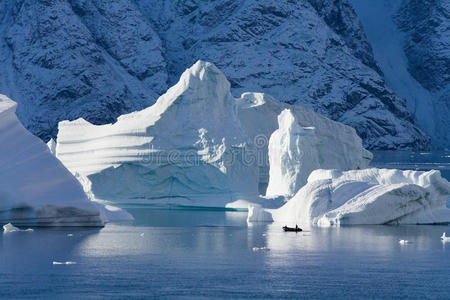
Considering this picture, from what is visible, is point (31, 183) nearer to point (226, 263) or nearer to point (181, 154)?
point (226, 263)

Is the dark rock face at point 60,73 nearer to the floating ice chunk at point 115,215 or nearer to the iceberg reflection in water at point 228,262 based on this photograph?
the floating ice chunk at point 115,215

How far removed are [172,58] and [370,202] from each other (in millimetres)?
142481

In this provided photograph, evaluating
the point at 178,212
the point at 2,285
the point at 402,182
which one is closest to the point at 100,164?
the point at 178,212

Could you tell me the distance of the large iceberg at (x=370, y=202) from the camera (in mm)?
33906

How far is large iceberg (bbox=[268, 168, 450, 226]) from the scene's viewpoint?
3391cm

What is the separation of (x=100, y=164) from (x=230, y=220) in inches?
404

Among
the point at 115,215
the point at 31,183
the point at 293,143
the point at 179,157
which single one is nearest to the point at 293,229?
the point at 31,183

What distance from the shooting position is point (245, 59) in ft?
552

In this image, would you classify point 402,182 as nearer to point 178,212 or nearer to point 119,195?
point 178,212

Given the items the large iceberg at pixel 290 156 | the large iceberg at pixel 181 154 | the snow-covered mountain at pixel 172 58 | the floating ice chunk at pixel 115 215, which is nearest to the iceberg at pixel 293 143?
the large iceberg at pixel 290 156

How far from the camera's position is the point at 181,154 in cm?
4650

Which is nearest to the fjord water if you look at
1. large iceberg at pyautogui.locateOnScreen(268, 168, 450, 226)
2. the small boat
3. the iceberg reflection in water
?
the iceberg reflection in water

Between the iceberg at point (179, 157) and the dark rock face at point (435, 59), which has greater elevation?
the dark rock face at point (435, 59)

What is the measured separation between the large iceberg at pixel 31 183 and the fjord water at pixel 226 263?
A: 69cm
